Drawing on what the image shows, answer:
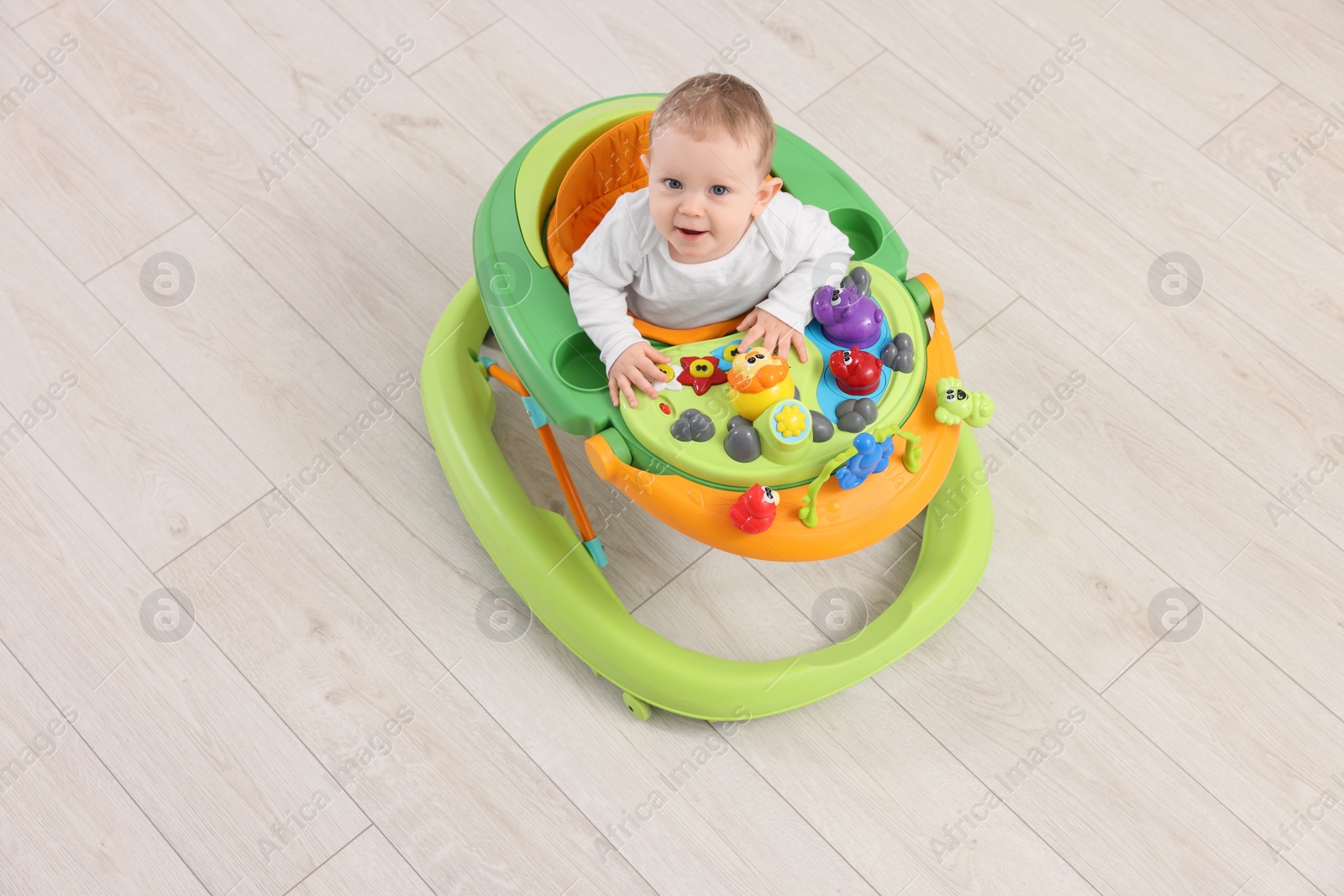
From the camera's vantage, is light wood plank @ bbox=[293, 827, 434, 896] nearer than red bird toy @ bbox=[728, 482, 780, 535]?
No

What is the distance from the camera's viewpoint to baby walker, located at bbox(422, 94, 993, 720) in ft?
3.08

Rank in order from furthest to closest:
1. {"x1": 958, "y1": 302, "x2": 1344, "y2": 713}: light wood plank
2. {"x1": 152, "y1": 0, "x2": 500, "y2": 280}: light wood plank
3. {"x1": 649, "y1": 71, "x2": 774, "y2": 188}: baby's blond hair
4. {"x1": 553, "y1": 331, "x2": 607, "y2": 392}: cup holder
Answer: {"x1": 152, "y1": 0, "x2": 500, "y2": 280}: light wood plank < {"x1": 958, "y1": 302, "x2": 1344, "y2": 713}: light wood plank < {"x1": 553, "y1": 331, "x2": 607, "y2": 392}: cup holder < {"x1": 649, "y1": 71, "x2": 774, "y2": 188}: baby's blond hair

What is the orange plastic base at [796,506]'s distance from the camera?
935 mm

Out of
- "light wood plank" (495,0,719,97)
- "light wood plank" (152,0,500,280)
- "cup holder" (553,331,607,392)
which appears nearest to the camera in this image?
"cup holder" (553,331,607,392)

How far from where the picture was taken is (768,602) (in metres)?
1.17

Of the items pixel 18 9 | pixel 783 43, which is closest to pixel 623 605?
pixel 783 43

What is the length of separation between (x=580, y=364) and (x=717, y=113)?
0.28 metres

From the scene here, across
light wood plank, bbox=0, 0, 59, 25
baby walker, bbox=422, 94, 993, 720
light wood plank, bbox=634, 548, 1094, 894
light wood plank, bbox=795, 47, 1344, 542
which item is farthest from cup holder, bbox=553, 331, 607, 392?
light wood plank, bbox=0, 0, 59, 25

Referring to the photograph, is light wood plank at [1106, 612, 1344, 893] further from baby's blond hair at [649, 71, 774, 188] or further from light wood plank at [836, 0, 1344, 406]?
baby's blond hair at [649, 71, 774, 188]

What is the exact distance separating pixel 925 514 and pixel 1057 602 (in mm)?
174

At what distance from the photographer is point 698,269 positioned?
3.24ft

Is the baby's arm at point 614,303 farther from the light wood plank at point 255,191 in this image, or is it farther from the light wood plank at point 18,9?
the light wood plank at point 18,9

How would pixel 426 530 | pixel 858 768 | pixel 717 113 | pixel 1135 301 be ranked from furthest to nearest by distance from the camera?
pixel 1135 301 < pixel 426 530 < pixel 858 768 < pixel 717 113

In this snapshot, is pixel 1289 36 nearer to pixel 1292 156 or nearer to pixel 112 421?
pixel 1292 156
